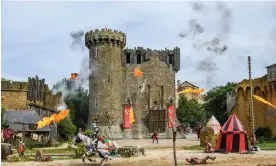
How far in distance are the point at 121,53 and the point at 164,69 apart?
6506 millimetres

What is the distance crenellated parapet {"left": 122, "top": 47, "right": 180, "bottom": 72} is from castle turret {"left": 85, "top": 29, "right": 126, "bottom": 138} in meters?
1.76

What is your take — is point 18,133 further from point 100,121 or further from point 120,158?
point 100,121

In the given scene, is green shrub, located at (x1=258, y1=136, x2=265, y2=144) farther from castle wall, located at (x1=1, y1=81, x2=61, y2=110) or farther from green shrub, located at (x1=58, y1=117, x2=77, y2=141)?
castle wall, located at (x1=1, y1=81, x2=61, y2=110)

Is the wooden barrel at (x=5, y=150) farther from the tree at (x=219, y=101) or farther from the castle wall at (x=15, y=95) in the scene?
the tree at (x=219, y=101)

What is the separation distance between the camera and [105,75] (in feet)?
163

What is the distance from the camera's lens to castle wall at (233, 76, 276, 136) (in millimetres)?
42938

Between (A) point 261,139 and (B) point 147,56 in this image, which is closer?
(A) point 261,139

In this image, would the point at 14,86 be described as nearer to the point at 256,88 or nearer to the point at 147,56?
the point at 147,56

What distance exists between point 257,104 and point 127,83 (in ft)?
57.0

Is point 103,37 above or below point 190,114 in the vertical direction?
above

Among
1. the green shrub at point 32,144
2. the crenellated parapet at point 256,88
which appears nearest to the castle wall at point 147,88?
the crenellated parapet at point 256,88

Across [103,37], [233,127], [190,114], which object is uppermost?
[103,37]

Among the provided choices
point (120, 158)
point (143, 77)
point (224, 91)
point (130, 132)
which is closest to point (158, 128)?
point (130, 132)

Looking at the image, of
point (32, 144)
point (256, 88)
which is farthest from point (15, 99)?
point (256, 88)
